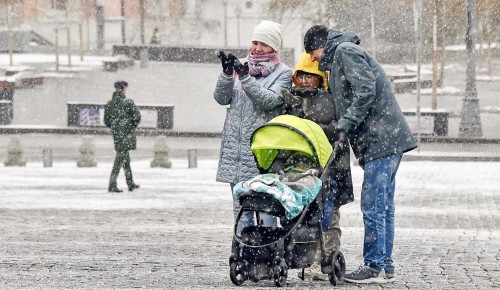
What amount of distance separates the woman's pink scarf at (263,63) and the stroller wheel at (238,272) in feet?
4.56

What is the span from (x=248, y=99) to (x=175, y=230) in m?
4.89

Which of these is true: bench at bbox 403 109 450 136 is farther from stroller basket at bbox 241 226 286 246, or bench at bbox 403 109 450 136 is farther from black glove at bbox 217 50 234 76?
stroller basket at bbox 241 226 286 246

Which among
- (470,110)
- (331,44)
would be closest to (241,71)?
(331,44)

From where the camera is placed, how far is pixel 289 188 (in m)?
8.48

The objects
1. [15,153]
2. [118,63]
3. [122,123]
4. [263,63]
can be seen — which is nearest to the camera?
[263,63]

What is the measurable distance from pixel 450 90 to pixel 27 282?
50.1 meters

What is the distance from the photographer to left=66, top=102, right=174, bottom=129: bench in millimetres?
39188

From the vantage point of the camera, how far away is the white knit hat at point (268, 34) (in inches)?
358

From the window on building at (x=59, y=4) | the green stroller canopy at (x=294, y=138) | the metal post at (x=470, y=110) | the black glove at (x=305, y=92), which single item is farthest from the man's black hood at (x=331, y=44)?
the window on building at (x=59, y=4)

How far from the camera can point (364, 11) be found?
2554 inches

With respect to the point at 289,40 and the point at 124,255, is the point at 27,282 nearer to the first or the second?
the point at 124,255

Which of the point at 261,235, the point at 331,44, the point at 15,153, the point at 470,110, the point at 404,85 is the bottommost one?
the point at 404,85

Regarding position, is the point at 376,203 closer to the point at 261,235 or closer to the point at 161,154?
the point at 261,235

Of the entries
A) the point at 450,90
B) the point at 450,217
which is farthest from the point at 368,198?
the point at 450,90
